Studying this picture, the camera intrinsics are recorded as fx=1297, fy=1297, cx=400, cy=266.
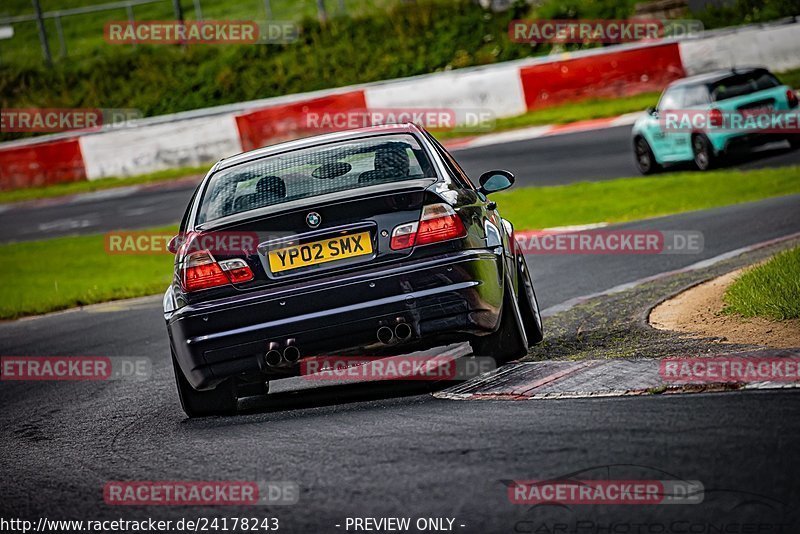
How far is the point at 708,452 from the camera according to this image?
4652 mm

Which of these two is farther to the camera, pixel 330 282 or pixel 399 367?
pixel 399 367

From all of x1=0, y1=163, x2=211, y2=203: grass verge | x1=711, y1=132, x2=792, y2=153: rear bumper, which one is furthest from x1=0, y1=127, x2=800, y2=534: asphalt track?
x1=0, y1=163, x2=211, y2=203: grass verge

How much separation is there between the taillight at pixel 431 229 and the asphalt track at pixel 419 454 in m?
0.79

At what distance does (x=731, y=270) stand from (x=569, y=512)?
5.87m

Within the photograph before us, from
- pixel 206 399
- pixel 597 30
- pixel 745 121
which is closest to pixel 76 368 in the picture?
pixel 206 399

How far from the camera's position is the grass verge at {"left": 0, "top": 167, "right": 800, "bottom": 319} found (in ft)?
50.5

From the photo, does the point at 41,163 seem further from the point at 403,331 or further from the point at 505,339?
the point at 403,331

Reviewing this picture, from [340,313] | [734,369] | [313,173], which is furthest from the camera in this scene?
[313,173]

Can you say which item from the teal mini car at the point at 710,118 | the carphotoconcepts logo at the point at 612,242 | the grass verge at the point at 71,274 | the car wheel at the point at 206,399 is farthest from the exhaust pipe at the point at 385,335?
the teal mini car at the point at 710,118

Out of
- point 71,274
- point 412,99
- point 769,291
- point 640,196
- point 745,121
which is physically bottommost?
point 640,196

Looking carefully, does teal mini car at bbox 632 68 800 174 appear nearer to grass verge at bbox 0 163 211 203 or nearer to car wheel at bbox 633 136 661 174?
car wheel at bbox 633 136 661 174

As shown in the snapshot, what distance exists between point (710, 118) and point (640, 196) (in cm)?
207

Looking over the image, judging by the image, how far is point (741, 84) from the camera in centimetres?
1861

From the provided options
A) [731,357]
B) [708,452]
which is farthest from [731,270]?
[708,452]
